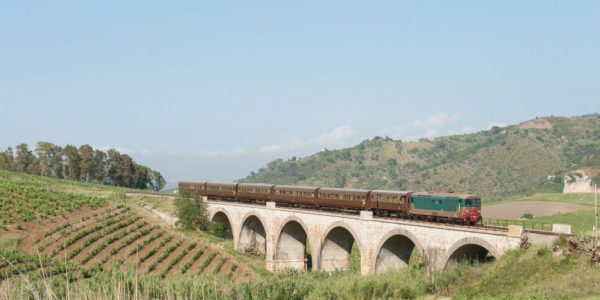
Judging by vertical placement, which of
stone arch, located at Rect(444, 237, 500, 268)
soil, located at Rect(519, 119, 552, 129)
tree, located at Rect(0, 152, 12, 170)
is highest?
soil, located at Rect(519, 119, 552, 129)

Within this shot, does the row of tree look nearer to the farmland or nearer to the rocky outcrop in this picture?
the farmland

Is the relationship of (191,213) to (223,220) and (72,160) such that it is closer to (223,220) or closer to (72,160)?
(223,220)

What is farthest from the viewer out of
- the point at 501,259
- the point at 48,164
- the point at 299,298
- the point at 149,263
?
the point at 48,164

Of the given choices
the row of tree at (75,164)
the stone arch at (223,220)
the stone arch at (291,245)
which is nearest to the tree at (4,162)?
the row of tree at (75,164)

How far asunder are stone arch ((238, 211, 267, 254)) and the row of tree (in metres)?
57.3

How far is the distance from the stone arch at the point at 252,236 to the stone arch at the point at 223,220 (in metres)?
2.74

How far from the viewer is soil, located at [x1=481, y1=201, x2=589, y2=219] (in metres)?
74.9

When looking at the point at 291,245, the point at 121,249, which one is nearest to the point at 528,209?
the point at 291,245

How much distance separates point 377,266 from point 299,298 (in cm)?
1534

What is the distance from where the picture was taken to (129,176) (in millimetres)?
117438

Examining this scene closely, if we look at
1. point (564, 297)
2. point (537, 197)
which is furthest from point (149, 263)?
point (537, 197)

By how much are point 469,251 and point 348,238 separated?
15.0 metres

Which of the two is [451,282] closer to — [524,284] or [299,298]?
[524,284]

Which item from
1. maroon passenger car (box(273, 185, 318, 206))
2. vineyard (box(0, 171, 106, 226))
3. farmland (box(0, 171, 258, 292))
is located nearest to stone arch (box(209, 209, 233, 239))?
farmland (box(0, 171, 258, 292))
